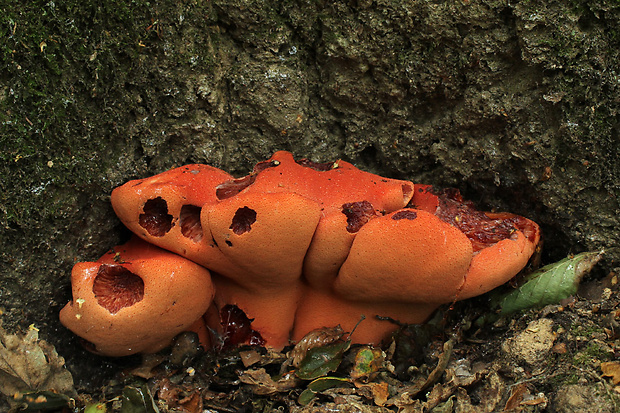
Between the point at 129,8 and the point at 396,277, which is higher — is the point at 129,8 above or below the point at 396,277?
above

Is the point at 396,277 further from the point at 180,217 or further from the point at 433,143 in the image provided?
the point at 180,217

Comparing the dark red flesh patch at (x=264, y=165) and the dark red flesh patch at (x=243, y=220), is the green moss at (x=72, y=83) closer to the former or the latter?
the dark red flesh patch at (x=264, y=165)

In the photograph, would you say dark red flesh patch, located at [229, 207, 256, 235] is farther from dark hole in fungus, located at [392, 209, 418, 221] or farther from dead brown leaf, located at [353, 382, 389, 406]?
dead brown leaf, located at [353, 382, 389, 406]

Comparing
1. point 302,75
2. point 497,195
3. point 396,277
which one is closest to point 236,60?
point 302,75

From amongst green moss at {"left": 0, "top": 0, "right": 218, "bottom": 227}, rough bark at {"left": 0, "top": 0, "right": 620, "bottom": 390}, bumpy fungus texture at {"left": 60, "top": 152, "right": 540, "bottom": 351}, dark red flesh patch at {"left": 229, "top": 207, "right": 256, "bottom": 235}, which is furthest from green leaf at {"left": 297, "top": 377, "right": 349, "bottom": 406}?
green moss at {"left": 0, "top": 0, "right": 218, "bottom": 227}

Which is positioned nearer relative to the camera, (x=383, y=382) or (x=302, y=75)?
(x=383, y=382)
